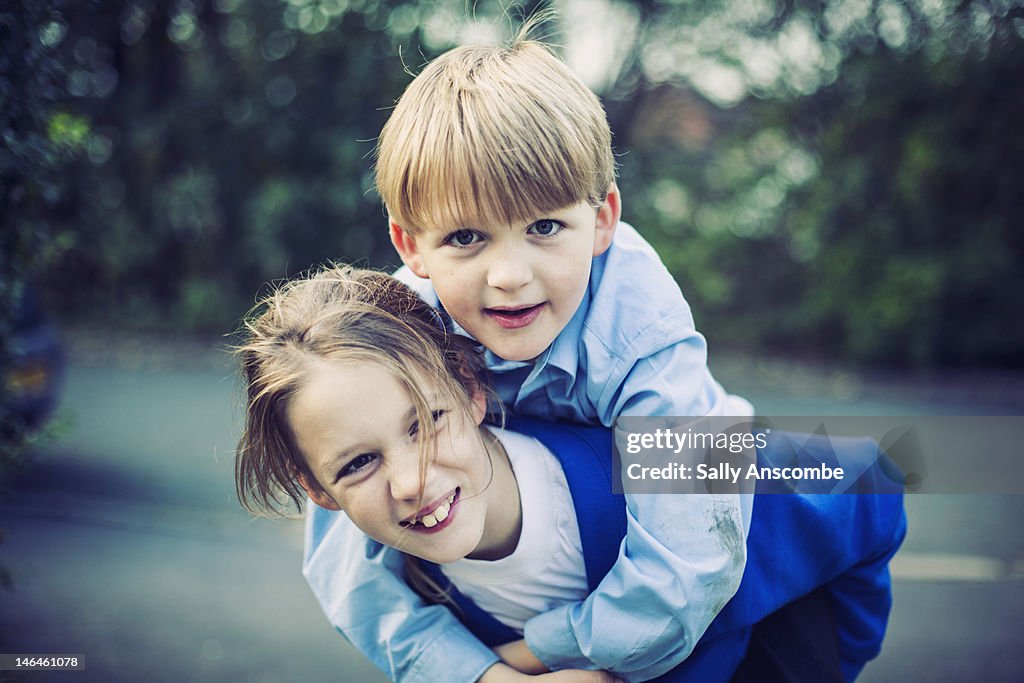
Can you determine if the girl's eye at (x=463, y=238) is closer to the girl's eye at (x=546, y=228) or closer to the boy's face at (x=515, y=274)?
the boy's face at (x=515, y=274)

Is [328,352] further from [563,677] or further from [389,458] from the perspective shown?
[563,677]

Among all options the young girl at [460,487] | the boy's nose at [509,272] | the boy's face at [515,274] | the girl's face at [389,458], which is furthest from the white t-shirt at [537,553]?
the boy's nose at [509,272]

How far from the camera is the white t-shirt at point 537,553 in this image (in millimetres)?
1714

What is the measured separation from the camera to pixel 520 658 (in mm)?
1796

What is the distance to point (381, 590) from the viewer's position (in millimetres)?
1872

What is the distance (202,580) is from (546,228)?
10.4 feet

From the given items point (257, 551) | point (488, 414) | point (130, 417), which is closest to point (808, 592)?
point (488, 414)

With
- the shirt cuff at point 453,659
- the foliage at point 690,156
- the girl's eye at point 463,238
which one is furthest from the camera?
the foliage at point 690,156

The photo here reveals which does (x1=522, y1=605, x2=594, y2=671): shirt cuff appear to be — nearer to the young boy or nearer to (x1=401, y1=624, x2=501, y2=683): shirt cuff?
the young boy

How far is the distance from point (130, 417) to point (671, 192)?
5347mm

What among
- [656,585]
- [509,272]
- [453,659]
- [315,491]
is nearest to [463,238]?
[509,272]

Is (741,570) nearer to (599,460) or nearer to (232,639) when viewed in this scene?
(599,460)

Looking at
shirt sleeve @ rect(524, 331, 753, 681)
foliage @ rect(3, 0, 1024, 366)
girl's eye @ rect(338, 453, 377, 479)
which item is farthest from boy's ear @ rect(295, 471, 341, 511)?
foliage @ rect(3, 0, 1024, 366)

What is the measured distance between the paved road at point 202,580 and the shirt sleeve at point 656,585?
1.95 metres
